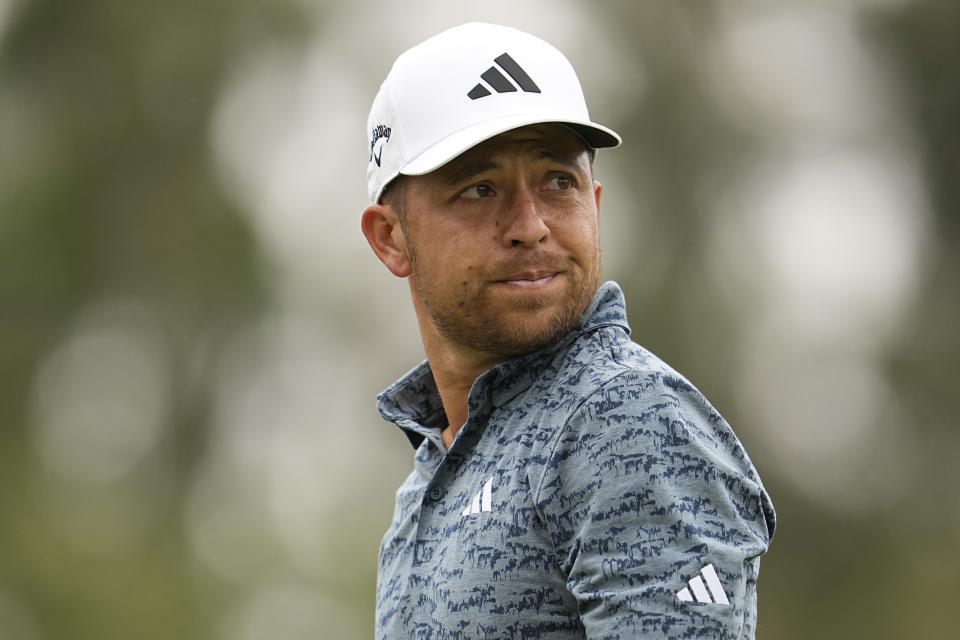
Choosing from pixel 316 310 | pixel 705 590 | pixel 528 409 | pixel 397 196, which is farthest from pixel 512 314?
pixel 316 310

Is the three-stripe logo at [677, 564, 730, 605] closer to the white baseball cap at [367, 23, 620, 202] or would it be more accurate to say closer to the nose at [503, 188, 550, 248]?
the nose at [503, 188, 550, 248]

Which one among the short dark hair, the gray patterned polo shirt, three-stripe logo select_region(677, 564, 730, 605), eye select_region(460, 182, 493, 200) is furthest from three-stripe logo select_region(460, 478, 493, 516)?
the short dark hair

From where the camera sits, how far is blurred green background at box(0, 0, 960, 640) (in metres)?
13.4

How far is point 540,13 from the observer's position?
1384 cm

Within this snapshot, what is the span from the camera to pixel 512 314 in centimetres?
264

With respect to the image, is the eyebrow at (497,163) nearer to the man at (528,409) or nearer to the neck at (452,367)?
the man at (528,409)

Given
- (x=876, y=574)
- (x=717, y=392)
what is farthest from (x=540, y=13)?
(x=876, y=574)

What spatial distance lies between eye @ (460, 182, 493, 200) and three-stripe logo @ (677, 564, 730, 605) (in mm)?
958

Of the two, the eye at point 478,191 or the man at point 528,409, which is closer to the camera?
the man at point 528,409

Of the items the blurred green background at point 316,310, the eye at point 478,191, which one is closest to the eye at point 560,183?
the eye at point 478,191

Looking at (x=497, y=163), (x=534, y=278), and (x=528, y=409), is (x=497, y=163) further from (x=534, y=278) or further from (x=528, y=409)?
(x=528, y=409)

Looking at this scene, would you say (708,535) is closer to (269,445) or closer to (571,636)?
(571,636)

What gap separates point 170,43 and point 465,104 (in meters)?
13.9

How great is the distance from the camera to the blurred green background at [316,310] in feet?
44.0
